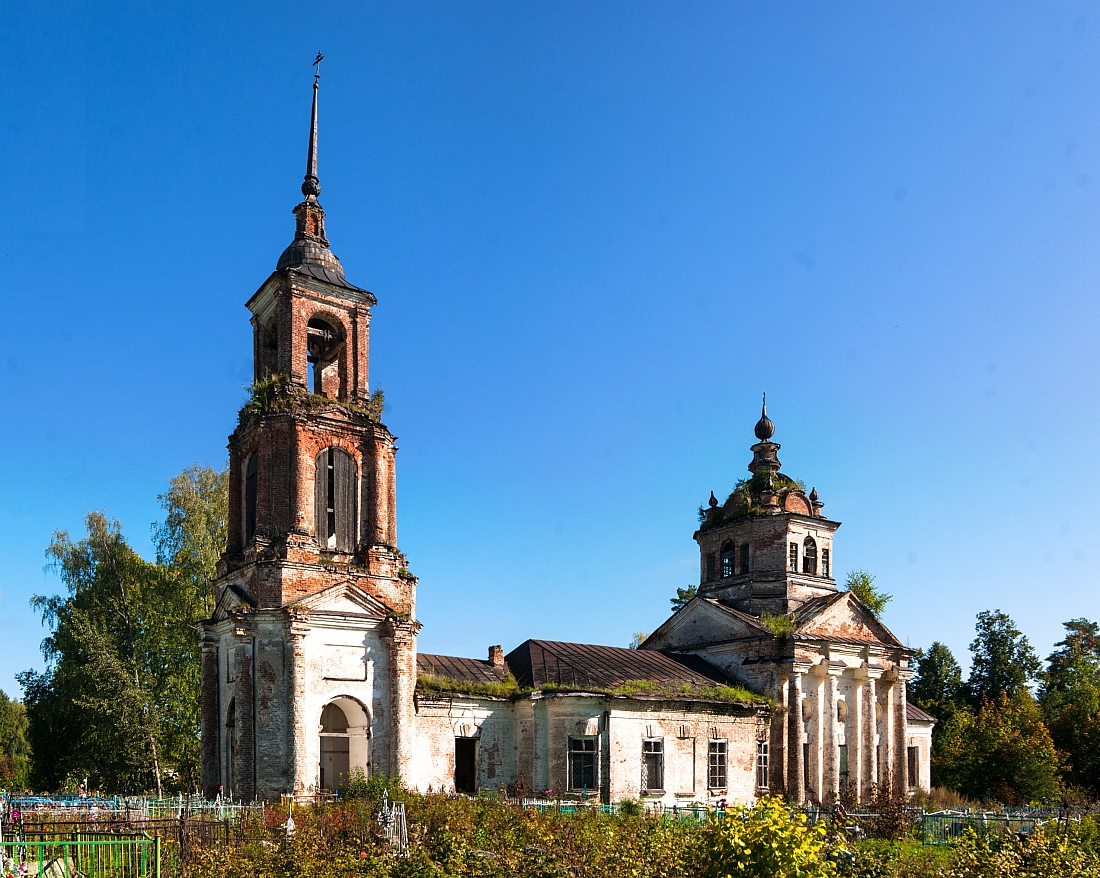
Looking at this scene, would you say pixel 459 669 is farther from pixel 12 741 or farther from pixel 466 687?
pixel 12 741

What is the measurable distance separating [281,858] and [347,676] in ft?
35.1

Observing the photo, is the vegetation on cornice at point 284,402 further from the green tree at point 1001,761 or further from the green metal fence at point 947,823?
the green tree at point 1001,761

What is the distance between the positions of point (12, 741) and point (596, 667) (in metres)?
55.8

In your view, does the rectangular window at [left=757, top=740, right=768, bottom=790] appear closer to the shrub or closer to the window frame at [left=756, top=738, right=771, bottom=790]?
the window frame at [left=756, top=738, right=771, bottom=790]

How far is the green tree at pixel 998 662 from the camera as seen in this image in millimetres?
52375

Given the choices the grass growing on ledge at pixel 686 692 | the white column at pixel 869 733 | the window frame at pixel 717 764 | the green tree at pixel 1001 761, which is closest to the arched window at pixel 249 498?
the grass growing on ledge at pixel 686 692

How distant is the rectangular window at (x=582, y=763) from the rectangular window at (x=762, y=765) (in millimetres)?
6369

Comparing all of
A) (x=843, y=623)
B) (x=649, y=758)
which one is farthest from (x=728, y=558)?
(x=649, y=758)

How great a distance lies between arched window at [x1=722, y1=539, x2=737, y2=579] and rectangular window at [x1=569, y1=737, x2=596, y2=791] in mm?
11408

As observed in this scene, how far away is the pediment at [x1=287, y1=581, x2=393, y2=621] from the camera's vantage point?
72.7ft

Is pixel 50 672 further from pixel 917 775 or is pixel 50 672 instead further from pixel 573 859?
pixel 917 775

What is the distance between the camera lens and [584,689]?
25.0 meters

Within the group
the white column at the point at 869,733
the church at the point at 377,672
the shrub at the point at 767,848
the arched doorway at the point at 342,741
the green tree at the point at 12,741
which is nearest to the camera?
the shrub at the point at 767,848

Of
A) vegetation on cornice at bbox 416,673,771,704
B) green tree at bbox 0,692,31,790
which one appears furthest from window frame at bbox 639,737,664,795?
green tree at bbox 0,692,31,790
